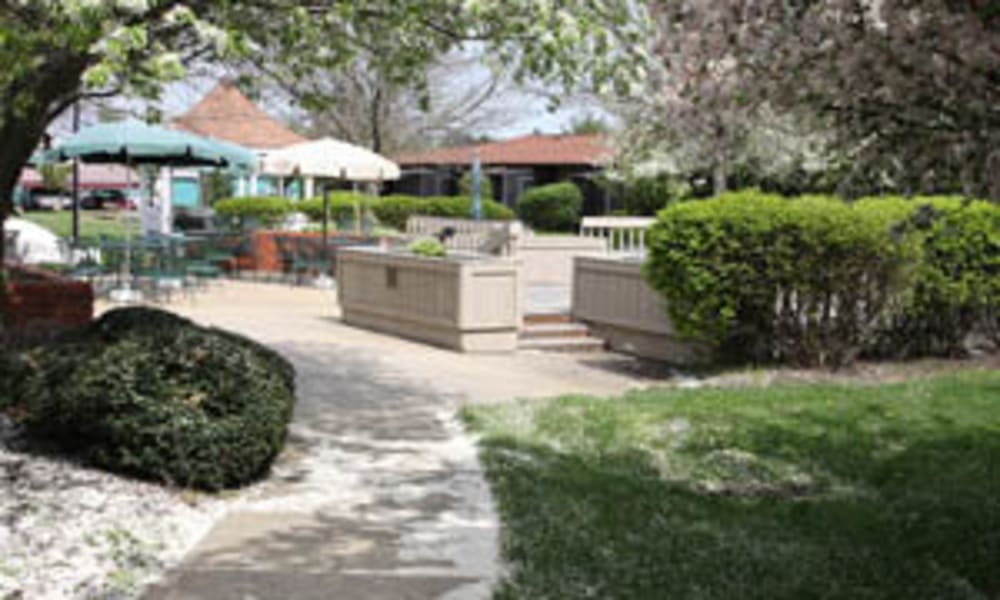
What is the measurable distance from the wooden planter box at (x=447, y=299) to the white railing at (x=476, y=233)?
2.95m

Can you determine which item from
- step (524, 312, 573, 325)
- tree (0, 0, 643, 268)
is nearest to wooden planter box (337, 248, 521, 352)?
step (524, 312, 573, 325)

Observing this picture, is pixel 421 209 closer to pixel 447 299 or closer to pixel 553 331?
pixel 553 331

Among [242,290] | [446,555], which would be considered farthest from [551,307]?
[446,555]

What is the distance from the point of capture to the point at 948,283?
40.5 ft

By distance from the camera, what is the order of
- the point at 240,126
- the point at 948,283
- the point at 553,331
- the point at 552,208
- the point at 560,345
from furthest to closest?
the point at 552,208, the point at 240,126, the point at 553,331, the point at 560,345, the point at 948,283

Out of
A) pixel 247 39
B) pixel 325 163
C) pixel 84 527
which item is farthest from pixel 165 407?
pixel 325 163

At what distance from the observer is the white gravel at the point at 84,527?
5.16 m

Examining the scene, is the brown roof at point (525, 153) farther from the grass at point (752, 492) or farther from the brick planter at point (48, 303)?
the grass at point (752, 492)

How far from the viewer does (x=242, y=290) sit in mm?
19672

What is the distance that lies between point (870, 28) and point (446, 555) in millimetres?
3126

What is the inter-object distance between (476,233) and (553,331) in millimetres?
4528

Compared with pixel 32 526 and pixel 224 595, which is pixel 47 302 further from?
pixel 224 595

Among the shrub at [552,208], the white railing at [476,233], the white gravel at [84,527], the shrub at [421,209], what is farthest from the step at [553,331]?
the shrub at [552,208]

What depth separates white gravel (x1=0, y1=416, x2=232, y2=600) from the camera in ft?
16.9
